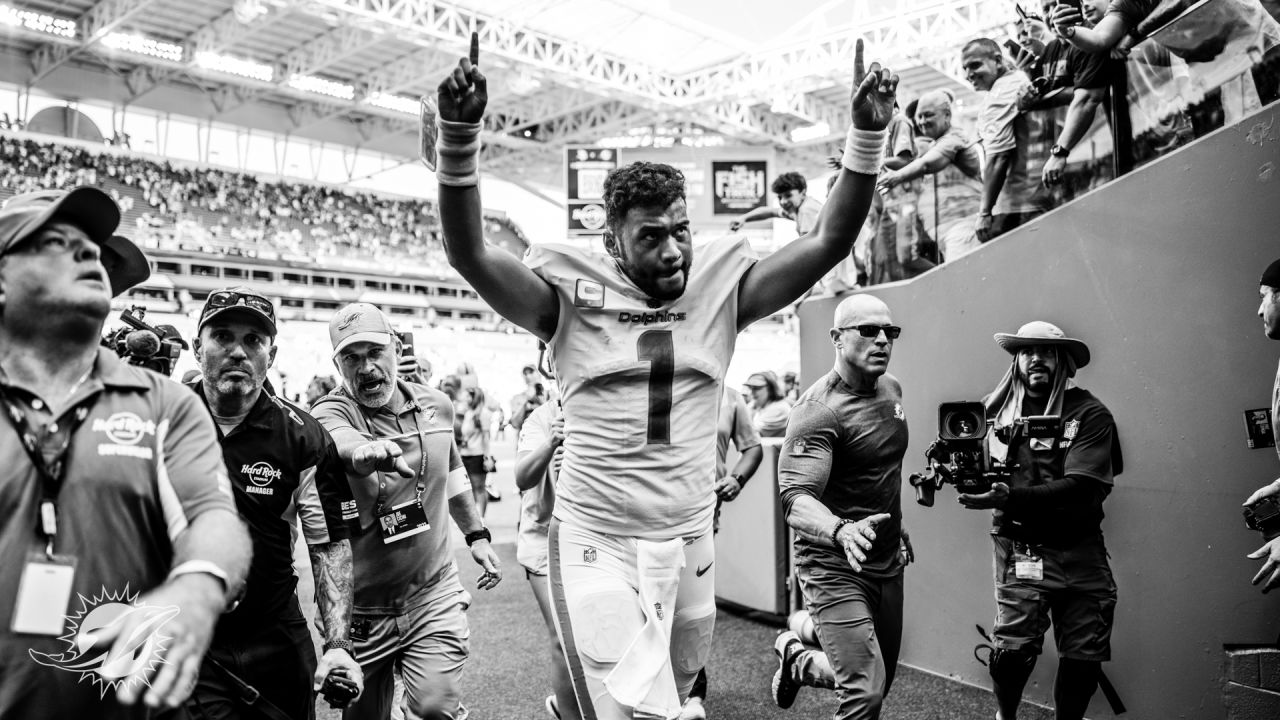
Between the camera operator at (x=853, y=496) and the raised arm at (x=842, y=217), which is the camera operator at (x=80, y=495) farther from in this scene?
the camera operator at (x=853, y=496)

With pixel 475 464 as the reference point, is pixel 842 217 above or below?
above

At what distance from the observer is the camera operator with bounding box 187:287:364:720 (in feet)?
10.2

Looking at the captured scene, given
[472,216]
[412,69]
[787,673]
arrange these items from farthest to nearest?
[412,69], [787,673], [472,216]

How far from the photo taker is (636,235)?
2.88m

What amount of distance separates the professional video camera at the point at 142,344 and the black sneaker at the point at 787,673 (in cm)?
346

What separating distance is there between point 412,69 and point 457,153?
35.2 meters

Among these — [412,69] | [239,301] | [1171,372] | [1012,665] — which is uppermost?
[412,69]

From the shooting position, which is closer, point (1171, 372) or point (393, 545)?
point (393, 545)

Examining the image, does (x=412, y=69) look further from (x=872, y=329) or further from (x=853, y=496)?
(x=853, y=496)

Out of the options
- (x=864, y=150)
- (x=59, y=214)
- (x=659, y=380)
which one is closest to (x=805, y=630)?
(x=659, y=380)

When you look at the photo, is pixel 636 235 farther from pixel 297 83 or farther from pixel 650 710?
pixel 297 83

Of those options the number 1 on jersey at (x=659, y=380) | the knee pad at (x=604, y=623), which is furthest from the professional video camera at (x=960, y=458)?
the knee pad at (x=604, y=623)

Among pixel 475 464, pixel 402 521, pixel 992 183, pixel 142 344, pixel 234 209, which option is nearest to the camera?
pixel 142 344

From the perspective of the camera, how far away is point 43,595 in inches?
71.6
